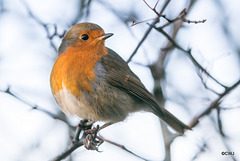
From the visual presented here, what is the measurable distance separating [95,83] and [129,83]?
2.14ft

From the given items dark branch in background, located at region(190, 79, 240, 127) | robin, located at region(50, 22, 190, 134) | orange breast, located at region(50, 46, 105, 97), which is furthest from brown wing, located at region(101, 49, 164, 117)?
dark branch in background, located at region(190, 79, 240, 127)

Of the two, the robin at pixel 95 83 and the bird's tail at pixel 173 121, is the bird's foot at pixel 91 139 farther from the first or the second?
the bird's tail at pixel 173 121

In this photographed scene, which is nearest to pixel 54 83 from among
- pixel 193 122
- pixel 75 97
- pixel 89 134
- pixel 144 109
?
pixel 75 97

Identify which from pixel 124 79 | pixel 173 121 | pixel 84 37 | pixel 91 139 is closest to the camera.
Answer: pixel 91 139

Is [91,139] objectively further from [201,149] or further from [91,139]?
[201,149]

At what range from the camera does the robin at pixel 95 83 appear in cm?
356

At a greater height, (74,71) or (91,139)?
(74,71)

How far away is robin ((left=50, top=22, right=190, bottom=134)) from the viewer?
356cm

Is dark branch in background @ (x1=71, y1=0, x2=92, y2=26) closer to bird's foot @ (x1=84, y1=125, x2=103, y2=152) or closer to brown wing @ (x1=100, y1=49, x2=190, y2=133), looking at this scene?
brown wing @ (x1=100, y1=49, x2=190, y2=133)

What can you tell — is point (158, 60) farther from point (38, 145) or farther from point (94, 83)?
point (38, 145)

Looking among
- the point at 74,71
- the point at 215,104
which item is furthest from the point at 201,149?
the point at 74,71

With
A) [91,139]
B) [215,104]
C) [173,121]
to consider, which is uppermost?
[215,104]

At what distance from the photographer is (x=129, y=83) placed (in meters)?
4.18

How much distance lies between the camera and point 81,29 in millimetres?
3932
